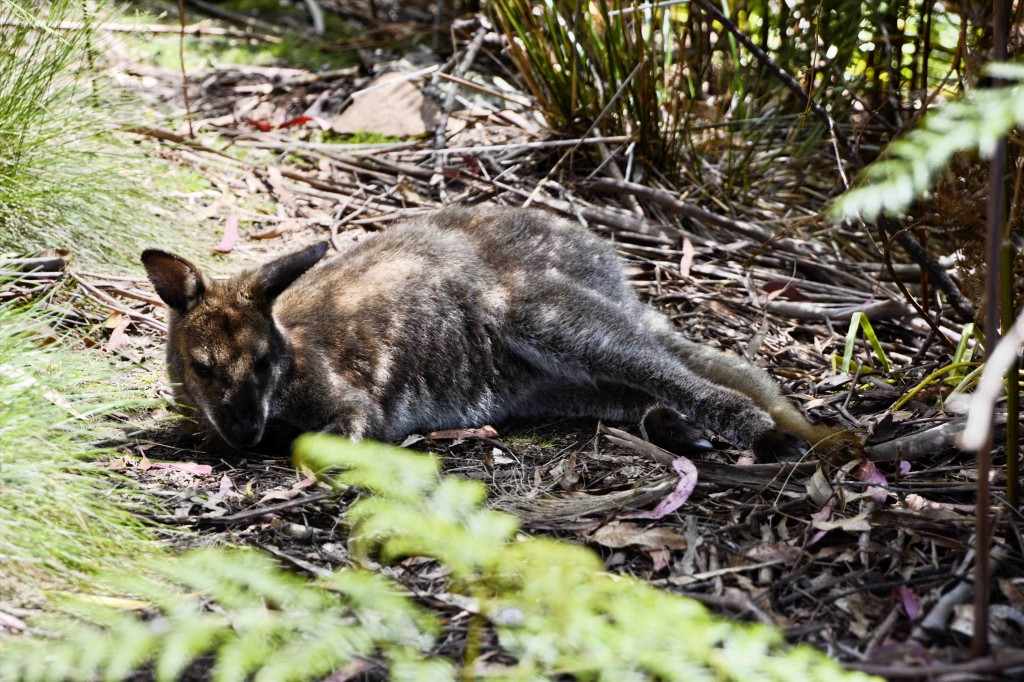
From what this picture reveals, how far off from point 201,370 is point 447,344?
1.09 meters

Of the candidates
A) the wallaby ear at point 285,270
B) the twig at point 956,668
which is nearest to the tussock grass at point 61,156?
the wallaby ear at point 285,270

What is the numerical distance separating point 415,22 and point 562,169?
3.07 meters

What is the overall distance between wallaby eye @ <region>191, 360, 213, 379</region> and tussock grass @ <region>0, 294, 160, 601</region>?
0.73 metres

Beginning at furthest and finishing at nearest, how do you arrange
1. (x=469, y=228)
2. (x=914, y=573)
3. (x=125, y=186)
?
(x=125, y=186) → (x=469, y=228) → (x=914, y=573)

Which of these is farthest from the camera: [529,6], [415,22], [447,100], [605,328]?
[415,22]

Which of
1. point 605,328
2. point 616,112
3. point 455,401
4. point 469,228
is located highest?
point 616,112

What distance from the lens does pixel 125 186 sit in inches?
204

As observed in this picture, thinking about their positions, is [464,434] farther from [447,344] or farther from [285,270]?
[285,270]

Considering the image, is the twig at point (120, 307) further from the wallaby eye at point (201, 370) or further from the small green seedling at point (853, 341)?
the small green seedling at point (853, 341)

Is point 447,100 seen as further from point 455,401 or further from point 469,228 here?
point 455,401

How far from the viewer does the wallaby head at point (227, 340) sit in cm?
384

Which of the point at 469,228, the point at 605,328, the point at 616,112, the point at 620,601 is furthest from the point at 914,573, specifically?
the point at 616,112

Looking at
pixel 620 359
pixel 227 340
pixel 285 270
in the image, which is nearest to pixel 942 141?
pixel 620 359

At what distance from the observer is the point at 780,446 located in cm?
366
